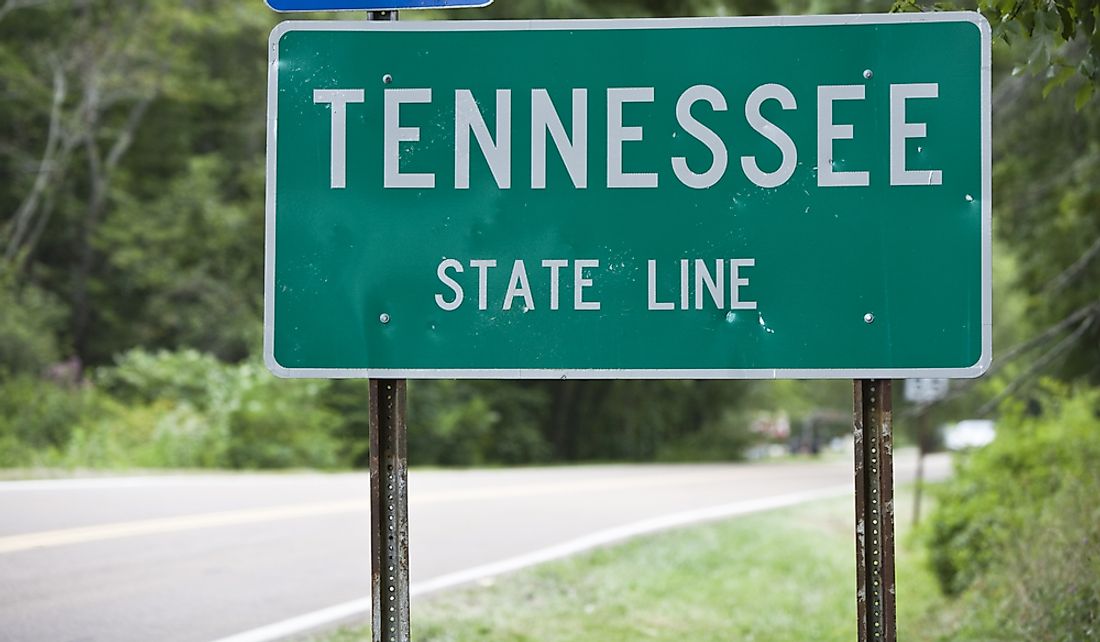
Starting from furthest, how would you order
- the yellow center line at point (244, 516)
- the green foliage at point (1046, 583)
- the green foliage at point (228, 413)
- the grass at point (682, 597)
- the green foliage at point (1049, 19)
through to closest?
the green foliage at point (228, 413) < the yellow center line at point (244, 516) < the grass at point (682, 597) < the green foliage at point (1046, 583) < the green foliage at point (1049, 19)

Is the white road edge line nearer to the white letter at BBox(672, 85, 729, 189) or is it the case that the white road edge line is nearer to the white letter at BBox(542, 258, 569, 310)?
the white letter at BBox(542, 258, 569, 310)

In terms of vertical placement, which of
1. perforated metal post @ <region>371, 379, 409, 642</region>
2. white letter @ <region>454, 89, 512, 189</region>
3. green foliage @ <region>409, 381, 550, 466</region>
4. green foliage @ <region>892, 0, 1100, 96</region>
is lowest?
green foliage @ <region>409, 381, 550, 466</region>

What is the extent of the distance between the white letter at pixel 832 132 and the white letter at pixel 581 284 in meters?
0.70

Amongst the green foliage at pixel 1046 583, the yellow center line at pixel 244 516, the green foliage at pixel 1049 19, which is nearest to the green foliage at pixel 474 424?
the yellow center line at pixel 244 516

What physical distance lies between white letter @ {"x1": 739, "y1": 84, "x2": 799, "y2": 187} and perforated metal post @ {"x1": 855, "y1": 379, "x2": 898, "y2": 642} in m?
0.57

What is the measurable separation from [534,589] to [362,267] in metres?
6.17

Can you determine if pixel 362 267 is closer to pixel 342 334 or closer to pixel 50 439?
pixel 342 334

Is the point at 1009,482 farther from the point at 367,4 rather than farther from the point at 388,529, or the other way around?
the point at 367,4

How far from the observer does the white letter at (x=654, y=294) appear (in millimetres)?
3510

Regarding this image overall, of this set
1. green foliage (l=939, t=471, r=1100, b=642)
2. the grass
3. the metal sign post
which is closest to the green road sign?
the metal sign post

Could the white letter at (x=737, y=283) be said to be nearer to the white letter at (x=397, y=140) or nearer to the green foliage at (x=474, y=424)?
the white letter at (x=397, y=140)

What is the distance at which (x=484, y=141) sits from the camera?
3553 mm

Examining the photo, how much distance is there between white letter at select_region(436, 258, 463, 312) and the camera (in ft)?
11.6

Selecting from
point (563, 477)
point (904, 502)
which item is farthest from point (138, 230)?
point (904, 502)
